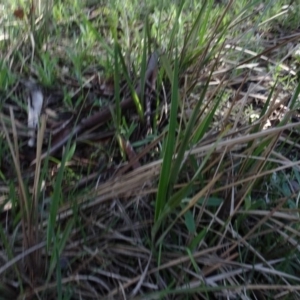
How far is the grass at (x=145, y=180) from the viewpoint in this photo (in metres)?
1.35

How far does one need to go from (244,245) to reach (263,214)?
82mm

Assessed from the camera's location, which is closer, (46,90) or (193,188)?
(193,188)

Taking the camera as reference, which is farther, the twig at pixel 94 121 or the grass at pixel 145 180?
the twig at pixel 94 121

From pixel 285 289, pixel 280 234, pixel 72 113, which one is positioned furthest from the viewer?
pixel 72 113

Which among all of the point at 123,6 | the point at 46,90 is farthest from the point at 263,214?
the point at 123,6

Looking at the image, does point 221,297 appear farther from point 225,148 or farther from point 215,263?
point 225,148

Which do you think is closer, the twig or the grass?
the grass

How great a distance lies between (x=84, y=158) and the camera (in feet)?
5.34

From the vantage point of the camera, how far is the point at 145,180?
1456mm

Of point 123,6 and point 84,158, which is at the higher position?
point 123,6

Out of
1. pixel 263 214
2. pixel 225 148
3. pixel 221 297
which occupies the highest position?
pixel 225 148

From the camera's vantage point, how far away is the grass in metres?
1.35

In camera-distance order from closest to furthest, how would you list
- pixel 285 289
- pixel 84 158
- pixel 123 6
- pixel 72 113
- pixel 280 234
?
pixel 285 289 < pixel 280 234 < pixel 84 158 < pixel 72 113 < pixel 123 6

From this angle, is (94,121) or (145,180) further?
(94,121)
